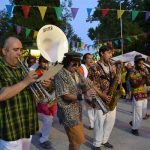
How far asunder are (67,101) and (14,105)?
4.82 ft

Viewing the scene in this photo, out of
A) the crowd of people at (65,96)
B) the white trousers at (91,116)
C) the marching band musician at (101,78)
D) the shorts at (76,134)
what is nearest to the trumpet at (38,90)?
the crowd of people at (65,96)

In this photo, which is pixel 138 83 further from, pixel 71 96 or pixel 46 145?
pixel 71 96

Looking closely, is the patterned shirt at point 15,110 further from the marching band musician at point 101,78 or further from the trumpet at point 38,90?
the marching band musician at point 101,78

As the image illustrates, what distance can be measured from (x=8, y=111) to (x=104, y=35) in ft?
182

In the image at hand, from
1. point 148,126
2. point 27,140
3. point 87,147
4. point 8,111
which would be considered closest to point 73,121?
point 27,140

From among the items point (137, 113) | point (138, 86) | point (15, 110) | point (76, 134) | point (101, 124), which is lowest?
point (137, 113)

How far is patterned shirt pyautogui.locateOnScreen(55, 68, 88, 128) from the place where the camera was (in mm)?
4891

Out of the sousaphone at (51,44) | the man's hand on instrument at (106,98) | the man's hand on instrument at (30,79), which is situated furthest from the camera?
the man's hand on instrument at (106,98)

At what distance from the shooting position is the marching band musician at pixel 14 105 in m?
3.52

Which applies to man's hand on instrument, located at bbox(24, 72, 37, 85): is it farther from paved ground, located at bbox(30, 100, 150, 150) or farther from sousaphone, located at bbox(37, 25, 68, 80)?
paved ground, located at bbox(30, 100, 150, 150)

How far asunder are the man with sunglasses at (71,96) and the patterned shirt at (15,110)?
3.76ft

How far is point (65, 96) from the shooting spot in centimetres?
488

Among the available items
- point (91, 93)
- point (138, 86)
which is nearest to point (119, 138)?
point (138, 86)

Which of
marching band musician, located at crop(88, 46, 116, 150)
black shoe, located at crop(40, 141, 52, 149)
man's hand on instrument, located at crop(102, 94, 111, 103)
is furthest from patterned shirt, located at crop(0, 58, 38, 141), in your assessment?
black shoe, located at crop(40, 141, 52, 149)
